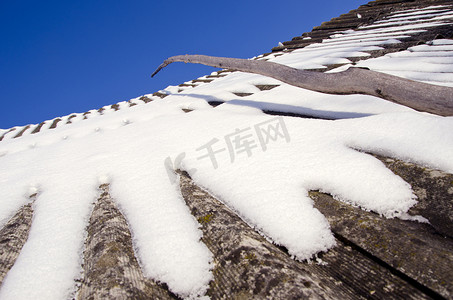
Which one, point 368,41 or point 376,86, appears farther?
point 368,41

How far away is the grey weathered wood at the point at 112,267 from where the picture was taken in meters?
0.74

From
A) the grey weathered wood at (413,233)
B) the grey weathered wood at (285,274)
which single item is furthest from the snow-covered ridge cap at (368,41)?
the grey weathered wood at (285,274)

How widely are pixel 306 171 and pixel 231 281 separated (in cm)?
59

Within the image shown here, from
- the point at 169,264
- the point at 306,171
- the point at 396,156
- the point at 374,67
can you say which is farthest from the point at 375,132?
the point at 374,67

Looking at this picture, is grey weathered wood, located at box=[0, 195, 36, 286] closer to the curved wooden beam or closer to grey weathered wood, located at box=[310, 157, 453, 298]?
grey weathered wood, located at box=[310, 157, 453, 298]

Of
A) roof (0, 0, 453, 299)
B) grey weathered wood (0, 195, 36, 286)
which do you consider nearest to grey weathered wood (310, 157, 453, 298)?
roof (0, 0, 453, 299)

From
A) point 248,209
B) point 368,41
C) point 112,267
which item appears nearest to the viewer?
point 112,267

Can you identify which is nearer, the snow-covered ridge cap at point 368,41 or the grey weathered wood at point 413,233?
the grey weathered wood at point 413,233

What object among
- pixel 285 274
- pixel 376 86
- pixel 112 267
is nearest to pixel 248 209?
pixel 285 274

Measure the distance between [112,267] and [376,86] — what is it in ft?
4.65

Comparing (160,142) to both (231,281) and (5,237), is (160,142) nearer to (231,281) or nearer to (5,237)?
(5,237)

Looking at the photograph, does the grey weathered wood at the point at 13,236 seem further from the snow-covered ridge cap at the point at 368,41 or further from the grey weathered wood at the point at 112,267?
the snow-covered ridge cap at the point at 368,41

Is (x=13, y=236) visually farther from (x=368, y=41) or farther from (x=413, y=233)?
(x=368, y=41)

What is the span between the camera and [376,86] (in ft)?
4.46
